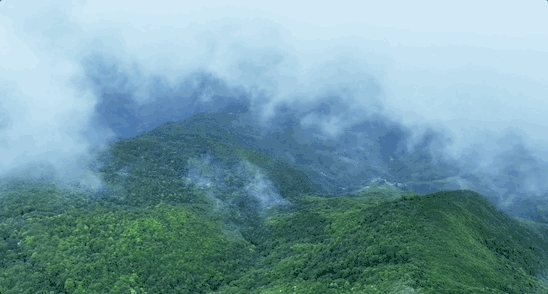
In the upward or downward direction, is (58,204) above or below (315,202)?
below

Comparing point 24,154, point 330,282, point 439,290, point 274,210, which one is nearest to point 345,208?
point 274,210

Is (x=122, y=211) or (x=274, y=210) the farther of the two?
(x=274, y=210)

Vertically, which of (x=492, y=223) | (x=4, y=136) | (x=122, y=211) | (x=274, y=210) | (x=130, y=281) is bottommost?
(x=130, y=281)

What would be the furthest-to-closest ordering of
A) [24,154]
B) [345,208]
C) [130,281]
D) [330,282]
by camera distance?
[24,154], [345,208], [130,281], [330,282]

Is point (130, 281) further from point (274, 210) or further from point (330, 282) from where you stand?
point (274, 210)

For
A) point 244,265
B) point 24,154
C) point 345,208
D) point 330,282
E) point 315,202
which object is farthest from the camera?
point 24,154

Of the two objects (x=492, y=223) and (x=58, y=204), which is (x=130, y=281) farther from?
(x=492, y=223)

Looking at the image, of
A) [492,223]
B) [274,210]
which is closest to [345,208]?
[274,210]
